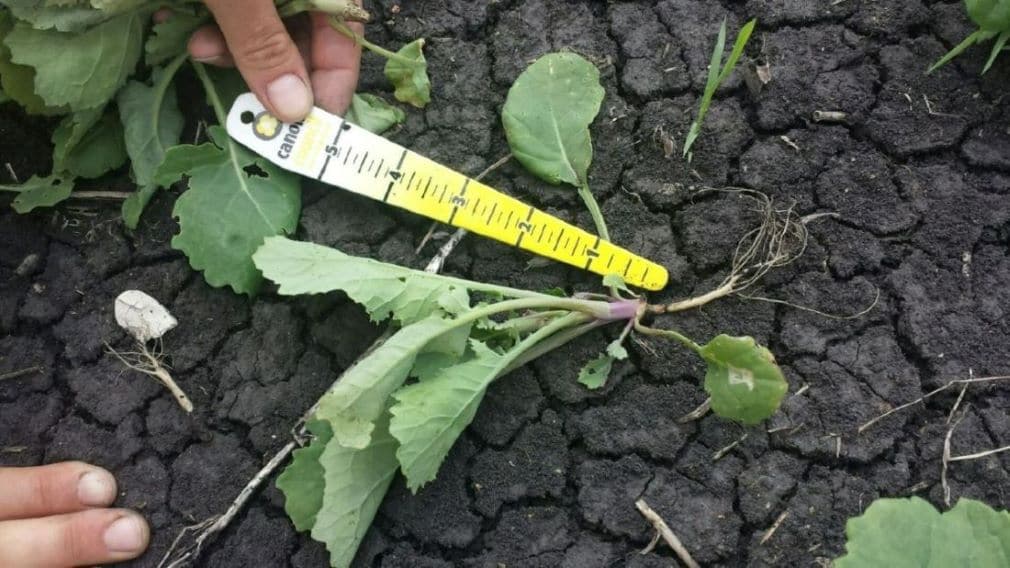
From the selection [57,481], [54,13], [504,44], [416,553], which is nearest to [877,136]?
[504,44]

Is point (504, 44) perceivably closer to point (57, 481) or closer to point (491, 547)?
point (491, 547)

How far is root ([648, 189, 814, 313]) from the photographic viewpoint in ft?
8.07

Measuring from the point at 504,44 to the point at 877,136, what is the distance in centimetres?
112

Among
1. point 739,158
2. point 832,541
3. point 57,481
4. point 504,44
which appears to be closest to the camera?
point 832,541

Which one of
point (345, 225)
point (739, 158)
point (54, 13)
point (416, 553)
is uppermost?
point (54, 13)

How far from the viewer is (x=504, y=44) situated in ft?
9.04

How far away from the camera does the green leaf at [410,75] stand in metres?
2.63

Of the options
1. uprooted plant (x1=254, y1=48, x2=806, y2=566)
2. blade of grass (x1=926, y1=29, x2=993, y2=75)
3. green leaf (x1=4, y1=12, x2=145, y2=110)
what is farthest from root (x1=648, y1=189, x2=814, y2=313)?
green leaf (x1=4, y1=12, x2=145, y2=110)

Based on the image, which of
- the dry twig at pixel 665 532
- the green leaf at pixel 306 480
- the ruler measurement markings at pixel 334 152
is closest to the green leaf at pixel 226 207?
the ruler measurement markings at pixel 334 152

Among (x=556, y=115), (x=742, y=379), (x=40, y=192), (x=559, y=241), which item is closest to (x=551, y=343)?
(x=559, y=241)

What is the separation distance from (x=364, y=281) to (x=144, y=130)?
2.99 ft

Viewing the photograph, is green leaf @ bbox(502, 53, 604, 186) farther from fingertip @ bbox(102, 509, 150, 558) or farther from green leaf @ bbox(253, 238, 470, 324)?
fingertip @ bbox(102, 509, 150, 558)

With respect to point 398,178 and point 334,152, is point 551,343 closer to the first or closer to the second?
point 398,178

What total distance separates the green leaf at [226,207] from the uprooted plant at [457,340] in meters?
0.25
